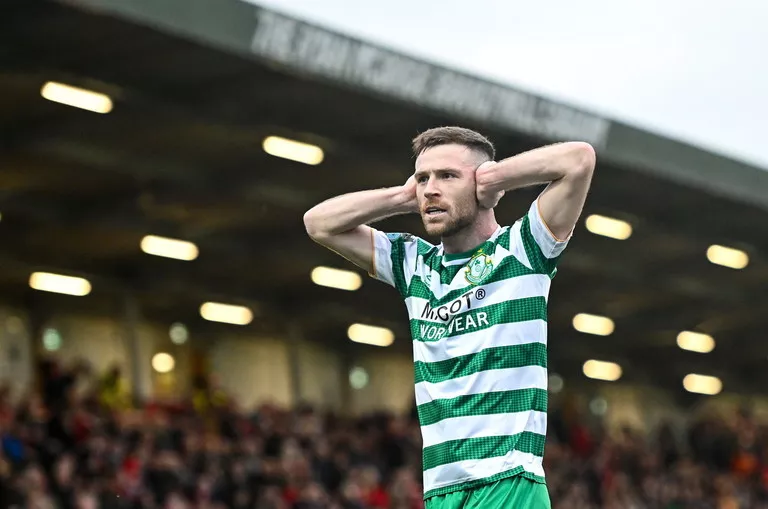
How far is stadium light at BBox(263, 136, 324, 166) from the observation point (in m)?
18.3

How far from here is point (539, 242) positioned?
5.49m

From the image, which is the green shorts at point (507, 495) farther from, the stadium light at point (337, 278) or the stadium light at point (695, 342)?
the stadium light at point (695, 342)

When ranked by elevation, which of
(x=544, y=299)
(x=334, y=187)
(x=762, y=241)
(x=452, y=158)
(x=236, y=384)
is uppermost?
(x=762, y=241)

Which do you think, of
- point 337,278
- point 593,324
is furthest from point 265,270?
point 593,324

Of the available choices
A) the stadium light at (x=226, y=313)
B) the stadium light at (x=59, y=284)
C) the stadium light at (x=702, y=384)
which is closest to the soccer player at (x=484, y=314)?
the stadium light at (x=59, y=284)

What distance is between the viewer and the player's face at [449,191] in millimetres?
5523

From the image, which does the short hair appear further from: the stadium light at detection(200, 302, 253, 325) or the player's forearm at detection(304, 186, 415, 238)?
the stadium light at detection(200, 302, 253, 325)

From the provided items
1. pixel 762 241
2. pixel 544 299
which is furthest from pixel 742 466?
pixel 544 299

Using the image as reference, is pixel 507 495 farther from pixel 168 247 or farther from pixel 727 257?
pixel 727 257

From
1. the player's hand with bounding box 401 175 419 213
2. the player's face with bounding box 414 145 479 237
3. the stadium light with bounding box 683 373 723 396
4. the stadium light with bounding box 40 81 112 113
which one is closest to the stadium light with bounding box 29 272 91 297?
the stadium light with bounding box 40 81 112 113

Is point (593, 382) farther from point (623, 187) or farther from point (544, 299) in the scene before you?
point (544, 299)

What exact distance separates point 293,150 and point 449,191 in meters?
13.3

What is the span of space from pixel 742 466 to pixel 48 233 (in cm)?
1458

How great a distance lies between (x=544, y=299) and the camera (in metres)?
5.57
